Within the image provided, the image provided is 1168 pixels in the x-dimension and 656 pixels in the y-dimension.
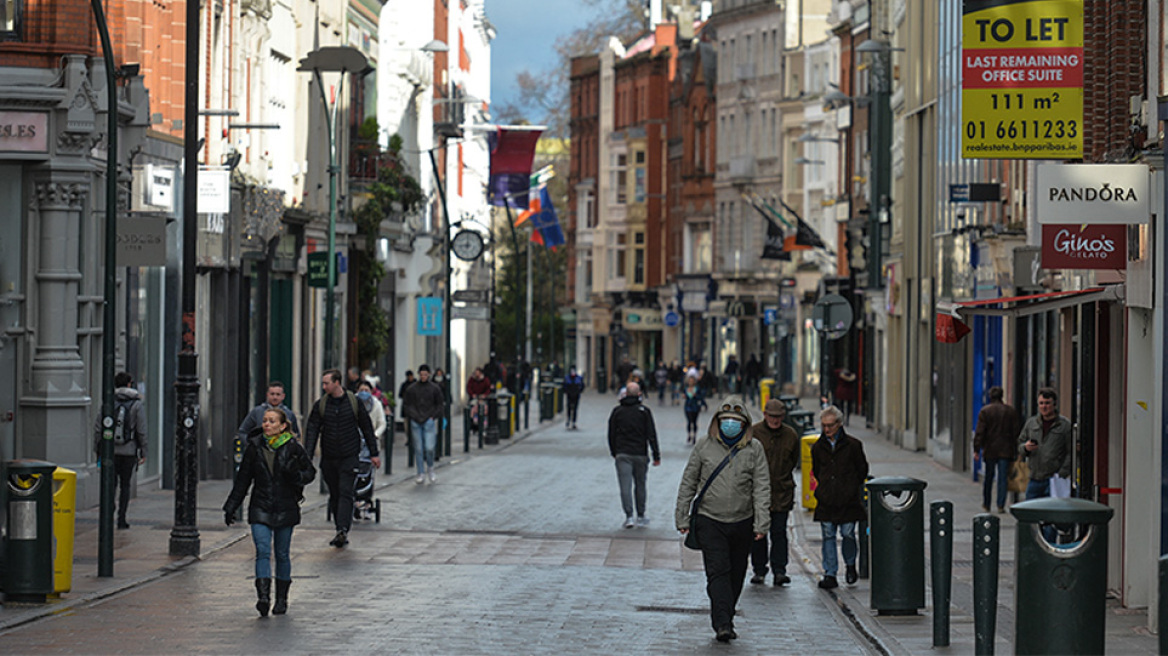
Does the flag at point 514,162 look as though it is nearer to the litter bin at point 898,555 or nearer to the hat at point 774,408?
the hat at point 774,408

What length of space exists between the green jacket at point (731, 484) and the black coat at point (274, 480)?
9.63 ft

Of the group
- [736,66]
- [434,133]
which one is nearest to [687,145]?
[736,66]

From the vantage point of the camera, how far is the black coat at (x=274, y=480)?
15562mm

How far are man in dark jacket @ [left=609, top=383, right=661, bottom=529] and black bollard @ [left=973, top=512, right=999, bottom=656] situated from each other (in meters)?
12.1

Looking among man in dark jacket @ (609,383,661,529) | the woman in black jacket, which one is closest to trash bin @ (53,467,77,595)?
the woman in black jacket

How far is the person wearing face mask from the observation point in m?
14.9

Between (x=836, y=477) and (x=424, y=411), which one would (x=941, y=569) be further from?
(x=424, y=411)

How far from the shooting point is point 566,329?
109m

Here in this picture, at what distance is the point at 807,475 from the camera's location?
27.8 m

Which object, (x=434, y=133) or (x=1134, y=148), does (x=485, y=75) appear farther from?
(x=1134, y=148)

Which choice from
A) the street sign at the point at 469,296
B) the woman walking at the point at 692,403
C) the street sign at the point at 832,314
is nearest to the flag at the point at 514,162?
the street sign at the point at 469,296

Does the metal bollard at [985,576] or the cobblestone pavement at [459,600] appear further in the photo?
the cobblestone pavement at [459,600]

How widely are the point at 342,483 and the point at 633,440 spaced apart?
201 inches

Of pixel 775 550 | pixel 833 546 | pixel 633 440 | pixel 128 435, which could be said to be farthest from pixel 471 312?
pixel 833 546
